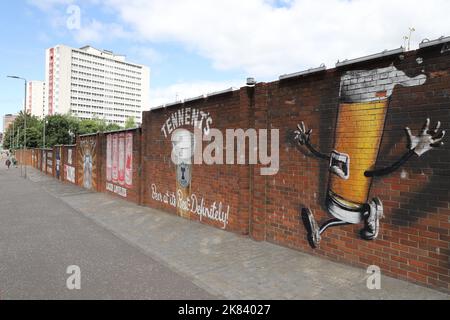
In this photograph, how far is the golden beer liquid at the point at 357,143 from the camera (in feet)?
17.1

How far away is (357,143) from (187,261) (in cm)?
338

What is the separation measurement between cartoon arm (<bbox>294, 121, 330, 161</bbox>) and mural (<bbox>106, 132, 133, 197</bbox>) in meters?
8.64

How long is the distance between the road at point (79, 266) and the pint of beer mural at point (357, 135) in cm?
261

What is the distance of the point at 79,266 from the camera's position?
5.75 meters

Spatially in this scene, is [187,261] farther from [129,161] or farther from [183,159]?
[129,161]

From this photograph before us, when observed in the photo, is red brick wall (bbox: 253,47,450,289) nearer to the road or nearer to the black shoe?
the black shoe

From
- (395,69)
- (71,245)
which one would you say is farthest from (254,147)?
(71,245)

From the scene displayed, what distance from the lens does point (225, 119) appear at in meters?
8.44

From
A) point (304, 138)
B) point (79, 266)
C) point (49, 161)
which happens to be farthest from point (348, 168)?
point (49, 161)

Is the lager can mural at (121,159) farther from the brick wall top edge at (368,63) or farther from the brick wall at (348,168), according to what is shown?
the brick wall top edge at (368,63)

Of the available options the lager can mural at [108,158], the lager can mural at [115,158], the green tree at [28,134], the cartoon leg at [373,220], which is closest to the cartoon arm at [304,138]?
the cartoon leg at [373,220]

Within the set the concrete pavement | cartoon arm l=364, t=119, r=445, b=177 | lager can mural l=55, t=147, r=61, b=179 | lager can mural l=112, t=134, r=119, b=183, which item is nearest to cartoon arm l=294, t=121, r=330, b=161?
cartoon arm l=364, t=119, r=445, b=177
